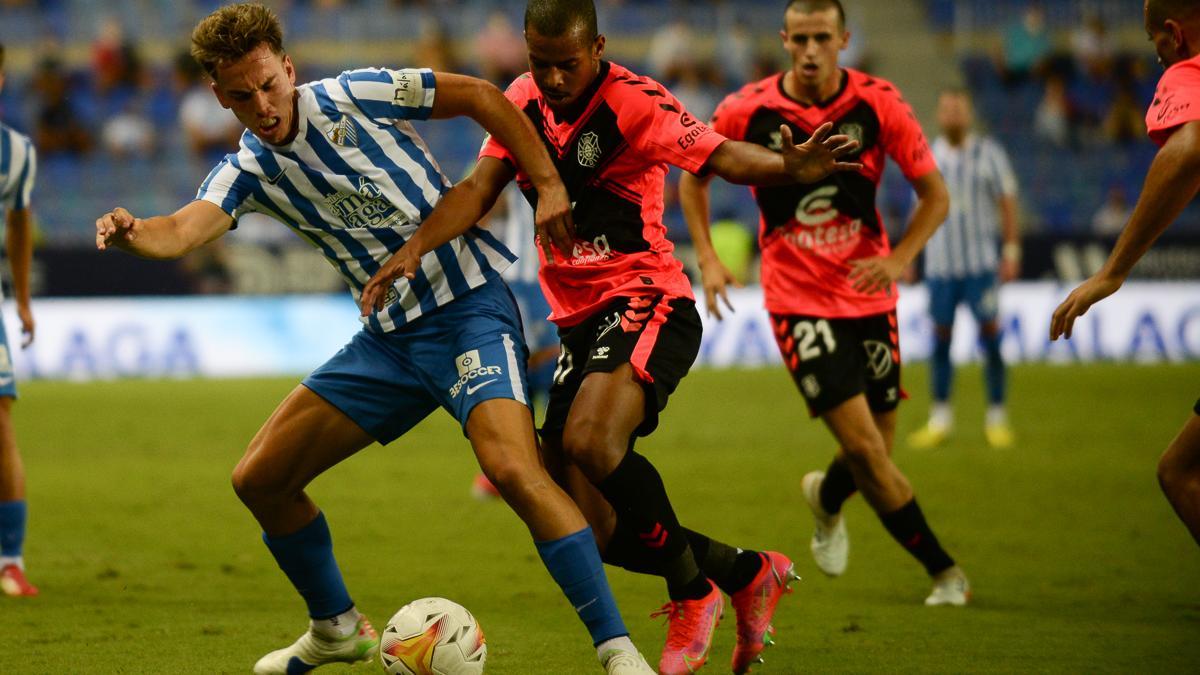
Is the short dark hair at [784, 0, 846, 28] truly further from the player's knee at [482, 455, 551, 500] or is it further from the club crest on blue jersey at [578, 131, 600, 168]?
the player's knee at [482, 455, 551, 500]

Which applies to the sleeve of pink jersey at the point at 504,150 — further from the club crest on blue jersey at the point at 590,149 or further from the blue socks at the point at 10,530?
the blue socks at the point at 10,530

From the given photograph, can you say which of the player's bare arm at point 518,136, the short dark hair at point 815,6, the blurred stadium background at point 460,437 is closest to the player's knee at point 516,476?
the player's bare arm at point 518,136

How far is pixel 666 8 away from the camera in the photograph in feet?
75.2

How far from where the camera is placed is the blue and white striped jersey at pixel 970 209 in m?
11.2

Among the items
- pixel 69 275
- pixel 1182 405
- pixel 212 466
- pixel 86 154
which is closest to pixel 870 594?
pixel 212 466

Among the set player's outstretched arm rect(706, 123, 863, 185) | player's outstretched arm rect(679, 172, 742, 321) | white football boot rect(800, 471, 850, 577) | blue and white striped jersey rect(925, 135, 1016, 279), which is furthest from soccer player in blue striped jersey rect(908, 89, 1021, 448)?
player's outstretched arm rect(706, 123, 863, 185)

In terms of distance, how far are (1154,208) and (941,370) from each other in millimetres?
6962

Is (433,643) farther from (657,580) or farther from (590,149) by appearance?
(657,580)

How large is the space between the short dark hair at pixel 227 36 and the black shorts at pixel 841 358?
2.77 m

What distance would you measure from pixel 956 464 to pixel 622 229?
19.3 ft

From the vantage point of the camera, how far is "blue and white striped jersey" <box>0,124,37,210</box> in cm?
633

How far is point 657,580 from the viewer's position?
656cm

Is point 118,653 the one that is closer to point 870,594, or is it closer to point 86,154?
point 870,594

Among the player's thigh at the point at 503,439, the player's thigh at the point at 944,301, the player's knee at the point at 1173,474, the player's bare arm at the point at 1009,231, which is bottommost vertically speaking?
the player's thigh at the point at 944,301
